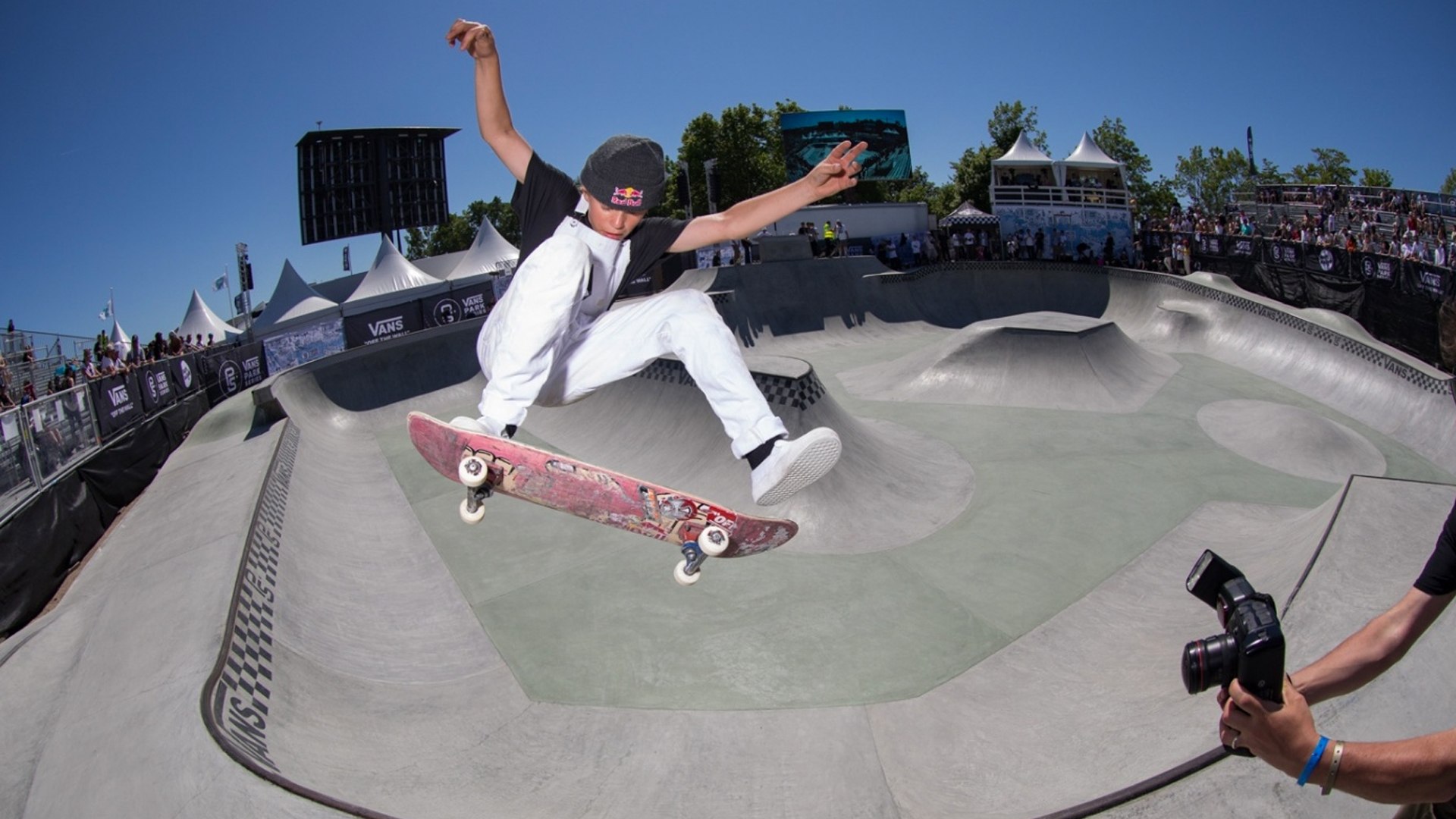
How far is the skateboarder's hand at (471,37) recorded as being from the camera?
3.22 metres

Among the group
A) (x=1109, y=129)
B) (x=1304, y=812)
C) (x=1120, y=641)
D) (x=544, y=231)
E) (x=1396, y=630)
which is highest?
(x=1109, y=129)

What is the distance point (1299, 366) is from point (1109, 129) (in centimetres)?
6310

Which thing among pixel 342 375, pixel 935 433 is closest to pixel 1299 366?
pixel 935 433

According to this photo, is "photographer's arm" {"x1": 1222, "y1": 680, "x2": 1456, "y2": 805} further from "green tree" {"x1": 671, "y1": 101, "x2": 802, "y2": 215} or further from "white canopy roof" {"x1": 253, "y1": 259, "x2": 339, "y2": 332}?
"green tree" {"x1": 671, "y1": 101, "x2": 802, "y2": 215}

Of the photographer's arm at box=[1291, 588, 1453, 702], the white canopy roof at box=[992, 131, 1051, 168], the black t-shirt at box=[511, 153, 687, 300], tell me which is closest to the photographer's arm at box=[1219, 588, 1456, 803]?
the photographer's arm at box=[1291, 588, 1453, 702]

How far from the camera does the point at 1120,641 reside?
23.8ft

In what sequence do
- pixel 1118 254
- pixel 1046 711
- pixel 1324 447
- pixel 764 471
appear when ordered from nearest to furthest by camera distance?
pixel 764 471 < pixel 1046 711 < pixel 1324 447 < pixel 1118 254

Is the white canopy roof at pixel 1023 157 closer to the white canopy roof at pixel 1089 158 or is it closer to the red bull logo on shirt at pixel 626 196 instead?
the white canopy roof at pixel 1089 158

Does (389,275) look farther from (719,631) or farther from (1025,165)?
(1025,165)

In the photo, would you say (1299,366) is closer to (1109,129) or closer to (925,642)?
(925,642)

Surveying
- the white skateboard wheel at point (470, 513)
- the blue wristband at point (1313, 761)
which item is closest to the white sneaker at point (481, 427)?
the white skateboard wheel at point (470, 513)

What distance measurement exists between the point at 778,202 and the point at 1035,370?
532 inches

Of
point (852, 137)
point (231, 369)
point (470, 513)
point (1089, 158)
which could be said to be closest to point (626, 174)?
point (470, 513)

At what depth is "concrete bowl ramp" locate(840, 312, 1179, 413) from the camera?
1527 cm
